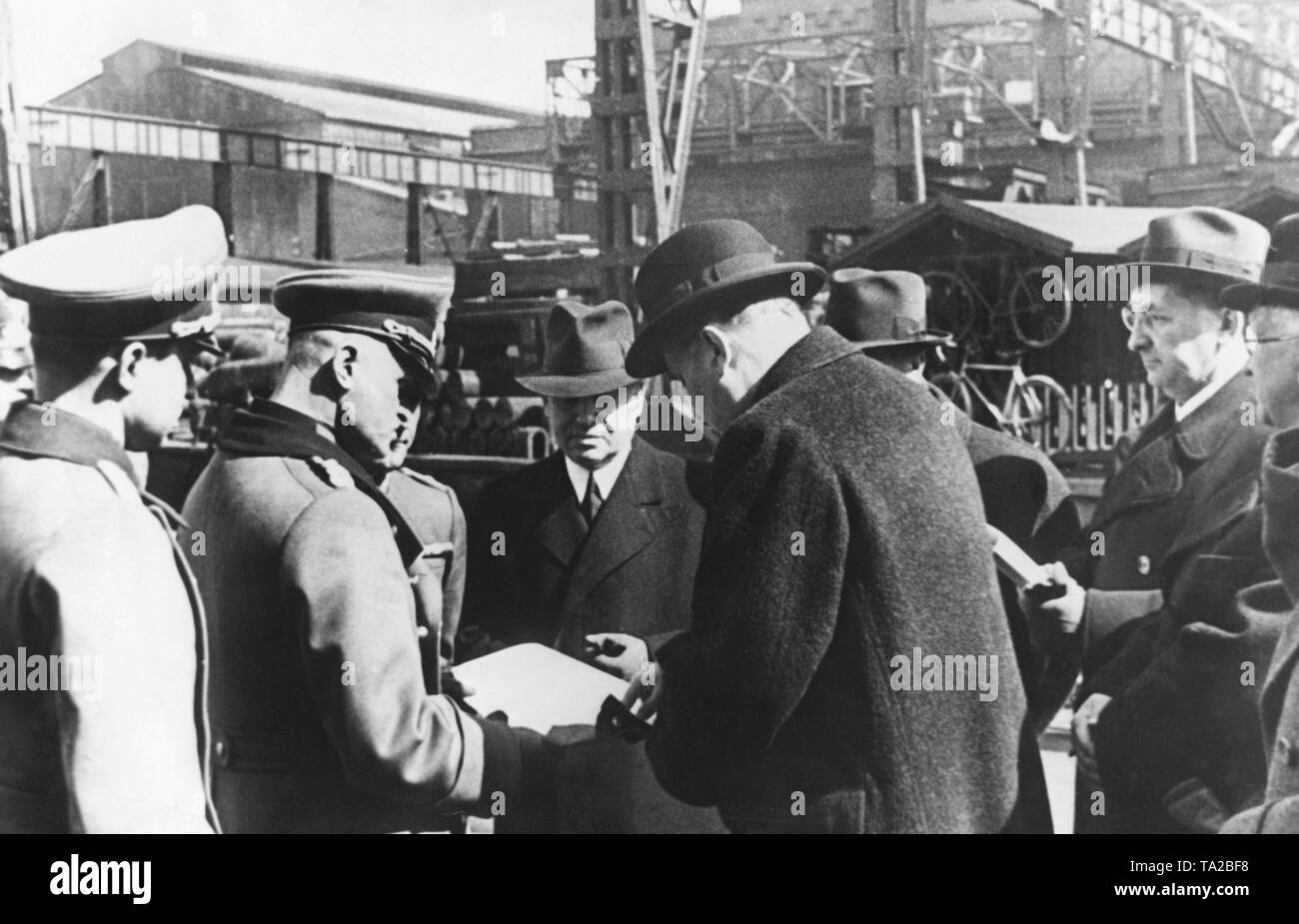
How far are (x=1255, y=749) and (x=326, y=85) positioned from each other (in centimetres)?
347

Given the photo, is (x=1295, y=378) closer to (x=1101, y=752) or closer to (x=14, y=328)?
(x=1101, y=752)

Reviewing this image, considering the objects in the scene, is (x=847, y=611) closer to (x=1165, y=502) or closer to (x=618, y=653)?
(x=618, y=653)

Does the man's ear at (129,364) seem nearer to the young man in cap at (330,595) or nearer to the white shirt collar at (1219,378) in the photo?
the young man in cap at (330,595)

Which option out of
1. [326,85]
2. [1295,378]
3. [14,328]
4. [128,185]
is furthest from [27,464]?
[1295,378]

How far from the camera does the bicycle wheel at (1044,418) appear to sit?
4.76 metres

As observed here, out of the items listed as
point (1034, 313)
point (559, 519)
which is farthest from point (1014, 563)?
point (1034, 313)

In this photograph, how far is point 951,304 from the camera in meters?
5.70

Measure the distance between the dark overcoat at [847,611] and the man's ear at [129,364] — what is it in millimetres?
1448

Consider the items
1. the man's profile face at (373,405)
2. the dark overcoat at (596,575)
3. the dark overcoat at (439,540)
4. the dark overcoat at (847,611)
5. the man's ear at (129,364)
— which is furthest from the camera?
the dark overcoat at (596,575)

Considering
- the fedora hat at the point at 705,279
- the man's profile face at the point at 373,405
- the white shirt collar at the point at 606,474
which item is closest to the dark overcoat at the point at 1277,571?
the fedora hat at the point at 705,279

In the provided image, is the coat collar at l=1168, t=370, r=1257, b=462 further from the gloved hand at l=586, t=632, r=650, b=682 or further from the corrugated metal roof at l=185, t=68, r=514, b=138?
the corrugated metal roof at l=185, t=68, r=514, b=138

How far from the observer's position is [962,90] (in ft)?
17.9

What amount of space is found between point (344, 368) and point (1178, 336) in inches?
91.1
